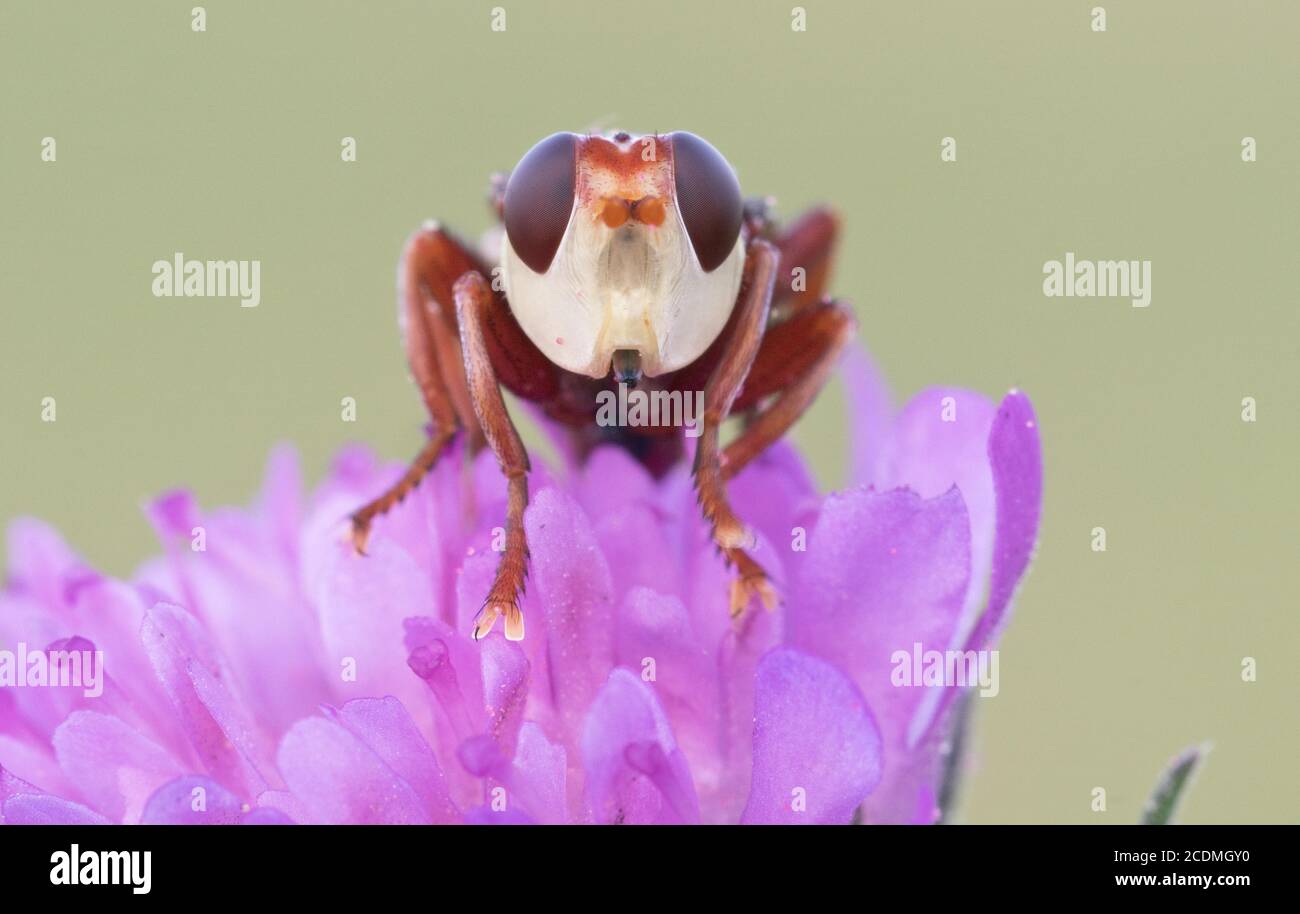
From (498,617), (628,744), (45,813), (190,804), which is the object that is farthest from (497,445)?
(45,813)

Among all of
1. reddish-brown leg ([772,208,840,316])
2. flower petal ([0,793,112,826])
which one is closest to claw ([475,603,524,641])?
flower petal ([0,793,112,826])

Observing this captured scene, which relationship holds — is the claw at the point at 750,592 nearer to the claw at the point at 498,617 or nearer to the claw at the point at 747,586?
the claw at the point at 747,586

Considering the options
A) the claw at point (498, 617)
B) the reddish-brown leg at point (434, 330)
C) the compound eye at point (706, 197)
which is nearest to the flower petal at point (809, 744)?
the claw at point (498, 617)

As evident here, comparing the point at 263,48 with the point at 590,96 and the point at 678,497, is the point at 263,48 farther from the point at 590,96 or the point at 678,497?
the point at 678,497

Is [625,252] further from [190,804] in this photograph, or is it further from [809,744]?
[190,804]

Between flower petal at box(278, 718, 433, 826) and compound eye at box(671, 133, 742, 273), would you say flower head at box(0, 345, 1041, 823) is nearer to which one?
flower petal at box(278, 718, 433, 826)
